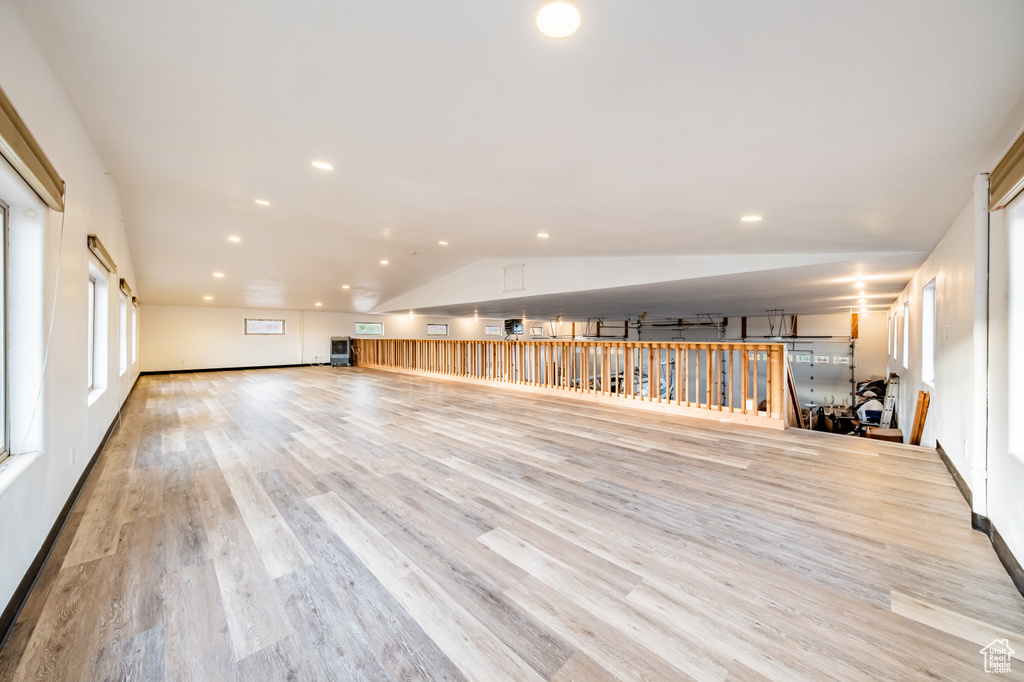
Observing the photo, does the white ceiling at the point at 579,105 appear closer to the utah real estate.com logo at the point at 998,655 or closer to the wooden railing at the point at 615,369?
the wooden railing at the point at 615,369

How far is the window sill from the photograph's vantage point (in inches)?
57.1

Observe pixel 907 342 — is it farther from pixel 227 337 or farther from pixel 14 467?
pixel 227 337

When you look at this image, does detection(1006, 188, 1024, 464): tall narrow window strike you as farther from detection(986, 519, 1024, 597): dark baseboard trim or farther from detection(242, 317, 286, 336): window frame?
detection(242, 317, 286, 336): window frame

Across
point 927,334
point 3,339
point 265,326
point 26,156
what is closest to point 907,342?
point 927,334

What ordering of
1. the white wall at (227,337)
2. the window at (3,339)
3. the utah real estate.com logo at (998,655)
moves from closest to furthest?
the utah real estate.com logo at (998,655) < the window at (3,339) < the white wall at (227,337)

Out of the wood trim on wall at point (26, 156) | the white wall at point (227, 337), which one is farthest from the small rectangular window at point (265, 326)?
the wood trim on wall at point (26, 156)

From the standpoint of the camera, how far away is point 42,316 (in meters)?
1.81

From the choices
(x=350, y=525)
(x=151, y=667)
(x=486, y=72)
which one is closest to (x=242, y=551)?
(x=350, y=525)

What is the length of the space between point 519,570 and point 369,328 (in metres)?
14.4

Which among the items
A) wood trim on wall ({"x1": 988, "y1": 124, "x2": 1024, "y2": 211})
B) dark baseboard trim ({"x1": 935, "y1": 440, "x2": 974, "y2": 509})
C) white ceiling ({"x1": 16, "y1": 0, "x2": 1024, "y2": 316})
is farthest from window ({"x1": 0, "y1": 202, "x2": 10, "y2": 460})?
dark baseboard trim ({"x1": 935, "y1": 440, "x2": 974, "y2": 509})

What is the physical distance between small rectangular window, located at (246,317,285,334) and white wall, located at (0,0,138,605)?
10910 mm

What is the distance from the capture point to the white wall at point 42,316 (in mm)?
1500

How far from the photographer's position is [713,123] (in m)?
1.88

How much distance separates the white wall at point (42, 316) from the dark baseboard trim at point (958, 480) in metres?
4.65
